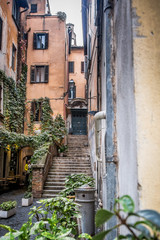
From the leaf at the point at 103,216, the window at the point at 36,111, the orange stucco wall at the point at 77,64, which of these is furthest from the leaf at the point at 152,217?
the orange stucco wall at the point at 77,64

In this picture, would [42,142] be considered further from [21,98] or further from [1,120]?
[21,98]

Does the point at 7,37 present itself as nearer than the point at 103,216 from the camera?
No

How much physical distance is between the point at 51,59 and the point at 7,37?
4.61 meters

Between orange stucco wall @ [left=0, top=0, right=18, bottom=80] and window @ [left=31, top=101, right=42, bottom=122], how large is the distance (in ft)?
8.58

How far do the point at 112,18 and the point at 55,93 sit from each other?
14360 millimetres

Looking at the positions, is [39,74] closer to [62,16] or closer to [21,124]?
[21,124]

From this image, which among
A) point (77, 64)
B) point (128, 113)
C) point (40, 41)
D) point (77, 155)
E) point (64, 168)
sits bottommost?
point (64, 168)

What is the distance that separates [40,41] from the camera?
17.8m

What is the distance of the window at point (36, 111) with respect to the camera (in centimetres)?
1658

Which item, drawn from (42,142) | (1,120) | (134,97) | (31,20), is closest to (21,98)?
(1,120)

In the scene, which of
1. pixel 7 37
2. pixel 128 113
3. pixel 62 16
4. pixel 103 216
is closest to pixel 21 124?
pixel 7 37

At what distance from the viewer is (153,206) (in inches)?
56.5

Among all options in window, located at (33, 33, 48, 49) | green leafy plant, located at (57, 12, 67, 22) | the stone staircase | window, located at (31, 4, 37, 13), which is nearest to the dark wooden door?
the stone staircase

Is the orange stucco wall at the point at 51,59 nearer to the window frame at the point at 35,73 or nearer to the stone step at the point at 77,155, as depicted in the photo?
the window frame at the point at 35,73
